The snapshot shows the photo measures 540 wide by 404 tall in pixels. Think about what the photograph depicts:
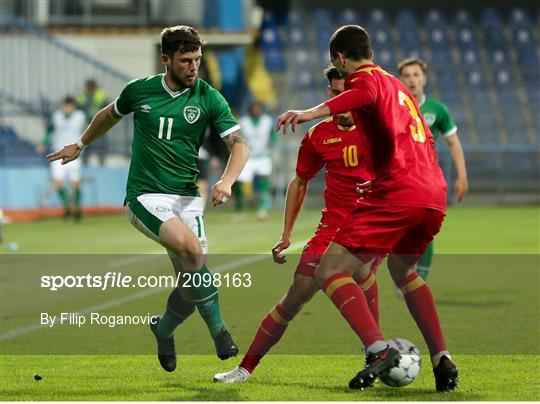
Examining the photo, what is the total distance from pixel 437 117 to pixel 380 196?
4.32 metres

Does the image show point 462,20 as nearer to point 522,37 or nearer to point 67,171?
point 522,37

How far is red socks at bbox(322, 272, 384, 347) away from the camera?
249 inches

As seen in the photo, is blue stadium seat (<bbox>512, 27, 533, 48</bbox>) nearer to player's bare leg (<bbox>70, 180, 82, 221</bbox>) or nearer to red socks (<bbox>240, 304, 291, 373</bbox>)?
player's bare leg (<bbox>70, 180, 82, 221</bbox>)

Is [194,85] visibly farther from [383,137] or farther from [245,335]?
[245,335]

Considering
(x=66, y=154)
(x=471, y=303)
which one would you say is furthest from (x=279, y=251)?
(x=471, y=303)

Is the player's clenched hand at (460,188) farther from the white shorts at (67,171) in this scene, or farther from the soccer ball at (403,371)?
the white shorts at (67,171)

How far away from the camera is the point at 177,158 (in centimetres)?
728

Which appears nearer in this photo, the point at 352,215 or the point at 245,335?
the point at 352,215

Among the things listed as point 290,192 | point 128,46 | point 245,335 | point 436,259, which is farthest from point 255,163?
point 290,192

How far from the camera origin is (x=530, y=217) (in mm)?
22172

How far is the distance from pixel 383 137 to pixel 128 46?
2428 cm

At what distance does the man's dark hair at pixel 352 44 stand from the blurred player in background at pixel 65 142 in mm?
16261

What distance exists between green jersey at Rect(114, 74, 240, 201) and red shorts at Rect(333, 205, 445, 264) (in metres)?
1.10

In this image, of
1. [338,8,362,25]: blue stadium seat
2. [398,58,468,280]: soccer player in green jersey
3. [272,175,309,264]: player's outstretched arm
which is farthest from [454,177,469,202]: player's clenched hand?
[338,8,362,25]: blue stadium seat
